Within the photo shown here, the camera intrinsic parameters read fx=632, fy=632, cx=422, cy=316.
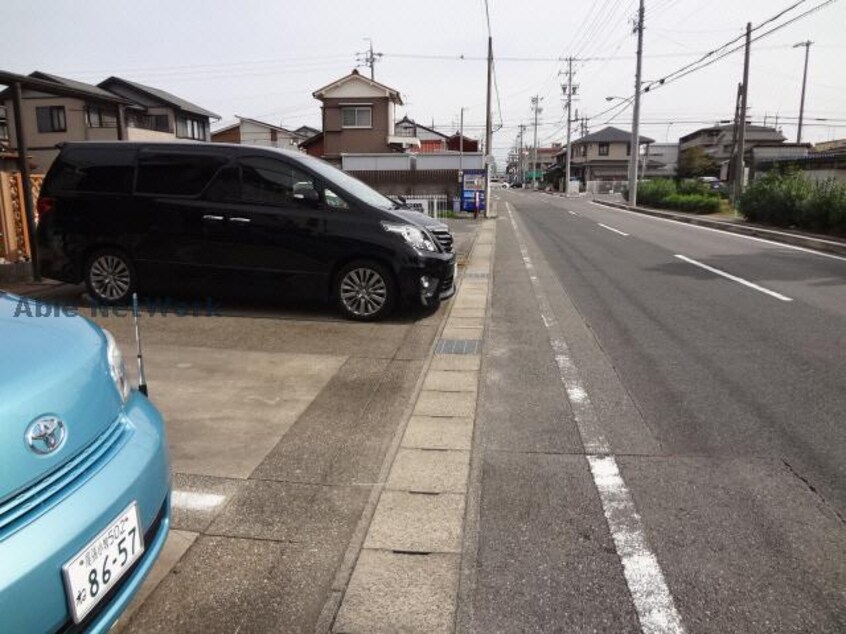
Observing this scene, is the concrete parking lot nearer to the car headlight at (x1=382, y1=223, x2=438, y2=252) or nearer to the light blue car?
the light blue car

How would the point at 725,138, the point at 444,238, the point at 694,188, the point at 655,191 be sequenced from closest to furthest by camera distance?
the point at 444,238
the point at 694,188
the point at 655,191
the point at 725,138

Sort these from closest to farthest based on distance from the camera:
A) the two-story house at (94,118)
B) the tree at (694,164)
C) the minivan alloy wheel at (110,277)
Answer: the minivan alloy wheel at (110,277)
the two-story house at (94,118)
the tree at (694,164)

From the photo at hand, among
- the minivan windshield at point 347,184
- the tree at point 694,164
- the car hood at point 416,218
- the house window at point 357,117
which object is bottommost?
the car hood at point 416,218

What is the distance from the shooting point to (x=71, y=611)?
1609mm

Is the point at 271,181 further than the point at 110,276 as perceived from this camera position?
No

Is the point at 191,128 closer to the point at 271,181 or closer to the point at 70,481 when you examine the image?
the point at 271,181

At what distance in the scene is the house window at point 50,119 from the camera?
30.7 metres

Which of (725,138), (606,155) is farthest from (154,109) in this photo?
(725,138)

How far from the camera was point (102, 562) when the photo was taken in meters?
1.76

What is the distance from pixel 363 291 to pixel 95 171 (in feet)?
10.4

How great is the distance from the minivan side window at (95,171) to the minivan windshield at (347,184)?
1.88 meters

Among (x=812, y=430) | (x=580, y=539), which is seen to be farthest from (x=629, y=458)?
(x=812, y=430)

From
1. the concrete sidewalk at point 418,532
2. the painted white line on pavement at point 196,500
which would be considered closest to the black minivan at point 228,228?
the concrete sidewalk at point 418,532

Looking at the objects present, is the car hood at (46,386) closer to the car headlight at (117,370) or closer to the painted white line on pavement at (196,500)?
the car headlight at (117,370)
